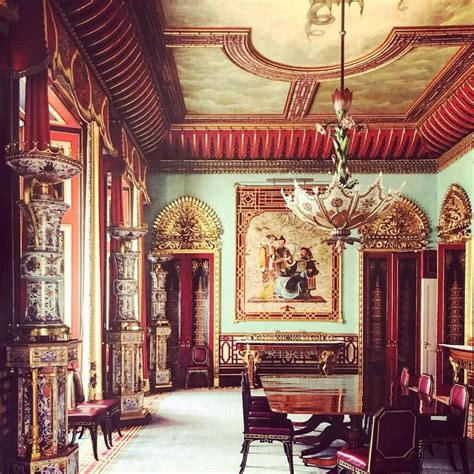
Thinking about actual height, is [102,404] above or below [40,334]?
below

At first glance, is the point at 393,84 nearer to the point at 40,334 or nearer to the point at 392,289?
the point at 392,289

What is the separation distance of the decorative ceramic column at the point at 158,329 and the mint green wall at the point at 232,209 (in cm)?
81

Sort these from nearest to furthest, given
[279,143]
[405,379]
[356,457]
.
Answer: [356,457] → [405,379] → [279,143]

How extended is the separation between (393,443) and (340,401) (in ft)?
3.69

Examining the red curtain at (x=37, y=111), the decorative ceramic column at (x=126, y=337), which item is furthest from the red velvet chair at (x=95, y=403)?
the red curtain at (x=37, y=111)

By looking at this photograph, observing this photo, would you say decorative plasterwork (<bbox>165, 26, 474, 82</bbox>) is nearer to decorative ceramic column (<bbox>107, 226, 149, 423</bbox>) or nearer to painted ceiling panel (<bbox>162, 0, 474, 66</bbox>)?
painted ceiling panel (<bbox>162, 0, 474, 66</bbox>)

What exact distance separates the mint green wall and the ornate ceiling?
0.45 metres

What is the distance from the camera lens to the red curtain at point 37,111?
471cm

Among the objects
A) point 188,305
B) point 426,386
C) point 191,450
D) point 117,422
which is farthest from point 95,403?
point 188,305

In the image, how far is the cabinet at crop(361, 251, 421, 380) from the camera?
468 inches

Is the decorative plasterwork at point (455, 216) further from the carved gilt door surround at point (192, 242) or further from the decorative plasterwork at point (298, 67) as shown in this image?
the carved gilt door surround at point (192, 242)

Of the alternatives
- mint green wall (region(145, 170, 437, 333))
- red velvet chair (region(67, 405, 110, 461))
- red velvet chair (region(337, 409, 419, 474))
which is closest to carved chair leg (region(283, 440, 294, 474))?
red velvet chair (region(337, 409, 419, 474))

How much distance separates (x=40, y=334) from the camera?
4.48 meters

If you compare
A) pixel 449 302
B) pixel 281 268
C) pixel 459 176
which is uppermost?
pixel 459 176
